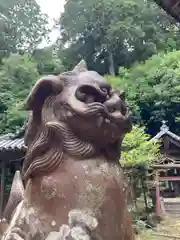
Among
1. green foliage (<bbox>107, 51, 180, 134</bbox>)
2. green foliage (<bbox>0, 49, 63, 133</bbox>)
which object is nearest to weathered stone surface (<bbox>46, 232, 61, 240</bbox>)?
green foliage (<bbox>0, 49, 63, 133</bbox>)

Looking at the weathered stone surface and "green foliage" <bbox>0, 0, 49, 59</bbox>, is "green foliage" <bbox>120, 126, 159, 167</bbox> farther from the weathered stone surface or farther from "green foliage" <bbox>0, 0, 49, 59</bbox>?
"green foliage" <bbox>0, 0, 49, 59</bbox>

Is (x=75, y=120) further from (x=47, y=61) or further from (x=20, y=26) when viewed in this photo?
(x=20, y=26)

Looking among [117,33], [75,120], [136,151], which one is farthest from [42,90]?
[117,33]

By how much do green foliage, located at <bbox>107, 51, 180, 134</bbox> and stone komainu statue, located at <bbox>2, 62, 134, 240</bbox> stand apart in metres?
18.4

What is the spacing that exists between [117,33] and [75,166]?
25.1 meters

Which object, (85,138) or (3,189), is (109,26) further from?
(85,138)

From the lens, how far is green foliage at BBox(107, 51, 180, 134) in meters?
20.8

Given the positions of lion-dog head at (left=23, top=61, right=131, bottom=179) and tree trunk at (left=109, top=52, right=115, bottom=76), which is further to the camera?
tree trunk at (left=109, top=52, right=115, bottom=76)

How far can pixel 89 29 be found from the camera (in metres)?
28.1

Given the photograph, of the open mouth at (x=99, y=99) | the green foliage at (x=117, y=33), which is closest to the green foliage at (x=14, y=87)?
the green foliage at (x=117, y=33)

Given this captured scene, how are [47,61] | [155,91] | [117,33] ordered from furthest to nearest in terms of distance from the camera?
1. [117,33]
2. [47,61]
3. [155,91]

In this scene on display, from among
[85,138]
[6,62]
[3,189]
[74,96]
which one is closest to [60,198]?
[85,138]

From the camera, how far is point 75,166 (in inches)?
70.6

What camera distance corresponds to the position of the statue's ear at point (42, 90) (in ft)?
6.19
